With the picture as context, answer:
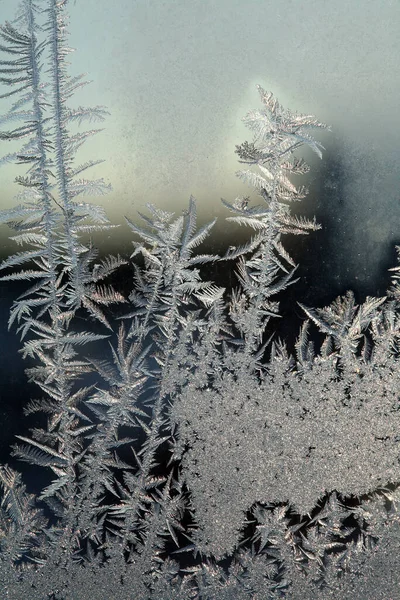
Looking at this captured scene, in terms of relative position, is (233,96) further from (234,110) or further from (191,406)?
(191,406)

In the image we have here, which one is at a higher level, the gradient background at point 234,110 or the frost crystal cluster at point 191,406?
the gradient background at point 234,110

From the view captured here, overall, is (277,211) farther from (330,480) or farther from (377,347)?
(330,480)

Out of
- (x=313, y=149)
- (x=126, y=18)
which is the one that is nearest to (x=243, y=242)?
(x=313, y=149)

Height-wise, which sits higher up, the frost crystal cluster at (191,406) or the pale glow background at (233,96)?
the pale glow background at (233,96)

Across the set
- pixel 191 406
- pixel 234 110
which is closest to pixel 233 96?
pixel 234 110
